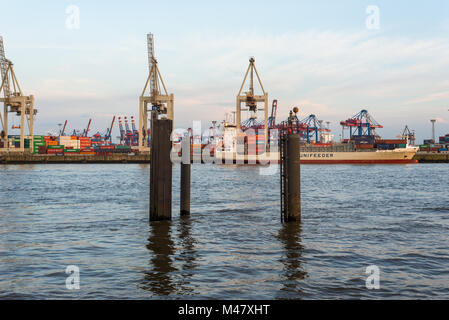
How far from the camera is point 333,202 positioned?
77.1ft

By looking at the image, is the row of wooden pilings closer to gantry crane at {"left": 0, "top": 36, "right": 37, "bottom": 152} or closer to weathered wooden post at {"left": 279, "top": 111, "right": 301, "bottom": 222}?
weathered wooden post at {"left": 279, "top": 111, "right": 301, "bottom": 222}

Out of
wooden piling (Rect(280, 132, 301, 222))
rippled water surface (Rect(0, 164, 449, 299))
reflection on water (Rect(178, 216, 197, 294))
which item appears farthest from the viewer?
wooden piling (Rect(280, 132, 301, 222))

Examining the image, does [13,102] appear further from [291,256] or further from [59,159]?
[291,256]

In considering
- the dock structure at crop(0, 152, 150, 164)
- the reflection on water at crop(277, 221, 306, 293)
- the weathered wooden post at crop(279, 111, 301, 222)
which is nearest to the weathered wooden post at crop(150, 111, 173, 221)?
the weathered wooden post at crop(279, 111, 301, 222)

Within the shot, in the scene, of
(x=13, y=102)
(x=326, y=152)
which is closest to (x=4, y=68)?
(x=13, y=102)

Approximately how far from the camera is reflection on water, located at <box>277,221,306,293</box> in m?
8.67

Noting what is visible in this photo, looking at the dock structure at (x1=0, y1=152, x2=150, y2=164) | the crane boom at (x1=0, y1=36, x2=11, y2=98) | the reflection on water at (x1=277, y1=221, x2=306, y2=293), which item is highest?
the crane boom at (x1=0, y1=36, x2=11, y2=98)

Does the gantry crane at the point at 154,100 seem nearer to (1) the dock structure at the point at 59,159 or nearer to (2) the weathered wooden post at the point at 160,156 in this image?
(1) the dock structure at the point at 59,159

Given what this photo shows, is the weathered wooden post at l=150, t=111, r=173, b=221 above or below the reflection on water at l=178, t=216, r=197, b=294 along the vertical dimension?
above

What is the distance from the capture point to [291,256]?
36.5 feet

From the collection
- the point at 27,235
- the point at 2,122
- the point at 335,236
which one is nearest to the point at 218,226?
the point at 335,236

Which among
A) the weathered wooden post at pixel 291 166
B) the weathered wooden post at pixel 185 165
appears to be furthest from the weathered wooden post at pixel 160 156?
the weathered wooden post at pixel 291 166

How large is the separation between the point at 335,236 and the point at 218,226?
4621 mm

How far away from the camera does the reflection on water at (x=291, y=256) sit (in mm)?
8667
